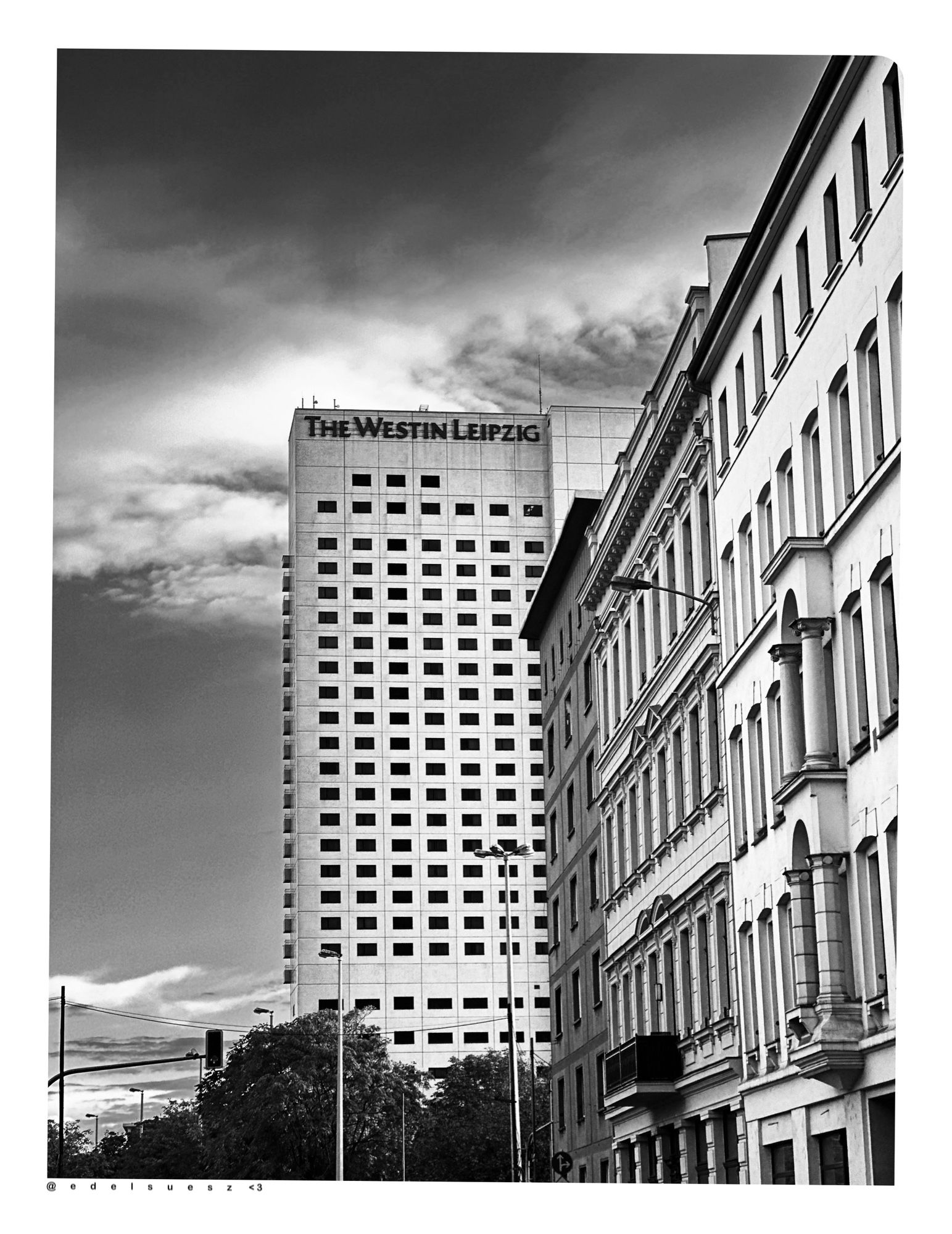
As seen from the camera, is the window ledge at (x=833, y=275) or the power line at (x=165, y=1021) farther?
the power line at (x=165, y=1021)

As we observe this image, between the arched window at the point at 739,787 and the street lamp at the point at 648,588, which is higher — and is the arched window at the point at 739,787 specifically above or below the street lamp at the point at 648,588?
below

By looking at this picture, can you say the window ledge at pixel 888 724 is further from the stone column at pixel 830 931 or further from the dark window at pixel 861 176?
the dark window at pixel 861 176

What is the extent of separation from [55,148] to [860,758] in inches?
302

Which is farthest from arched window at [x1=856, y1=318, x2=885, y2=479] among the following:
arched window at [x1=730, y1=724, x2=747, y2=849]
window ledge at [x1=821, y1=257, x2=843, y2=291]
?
arched window at [x1=730, y1=724, x2=747, y2=849]

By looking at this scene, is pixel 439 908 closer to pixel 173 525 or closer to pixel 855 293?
pixel 173 525

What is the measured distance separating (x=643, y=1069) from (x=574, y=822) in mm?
5816

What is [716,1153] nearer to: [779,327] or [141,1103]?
[779,327]

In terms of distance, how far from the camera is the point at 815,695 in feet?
46.4

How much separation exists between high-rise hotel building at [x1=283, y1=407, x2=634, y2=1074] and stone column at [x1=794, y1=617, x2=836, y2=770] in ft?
21.4

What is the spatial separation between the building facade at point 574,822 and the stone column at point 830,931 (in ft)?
28.5

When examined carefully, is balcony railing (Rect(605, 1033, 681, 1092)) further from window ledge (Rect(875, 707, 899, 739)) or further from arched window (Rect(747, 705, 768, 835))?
window ledge (Rect(875, 707, 899, 739))

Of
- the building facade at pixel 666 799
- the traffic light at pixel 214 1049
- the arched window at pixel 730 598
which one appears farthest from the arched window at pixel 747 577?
the traffic light at pixel 214 1049

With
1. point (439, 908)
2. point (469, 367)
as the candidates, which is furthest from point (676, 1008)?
point (439, 908)

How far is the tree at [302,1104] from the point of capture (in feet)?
59.6
